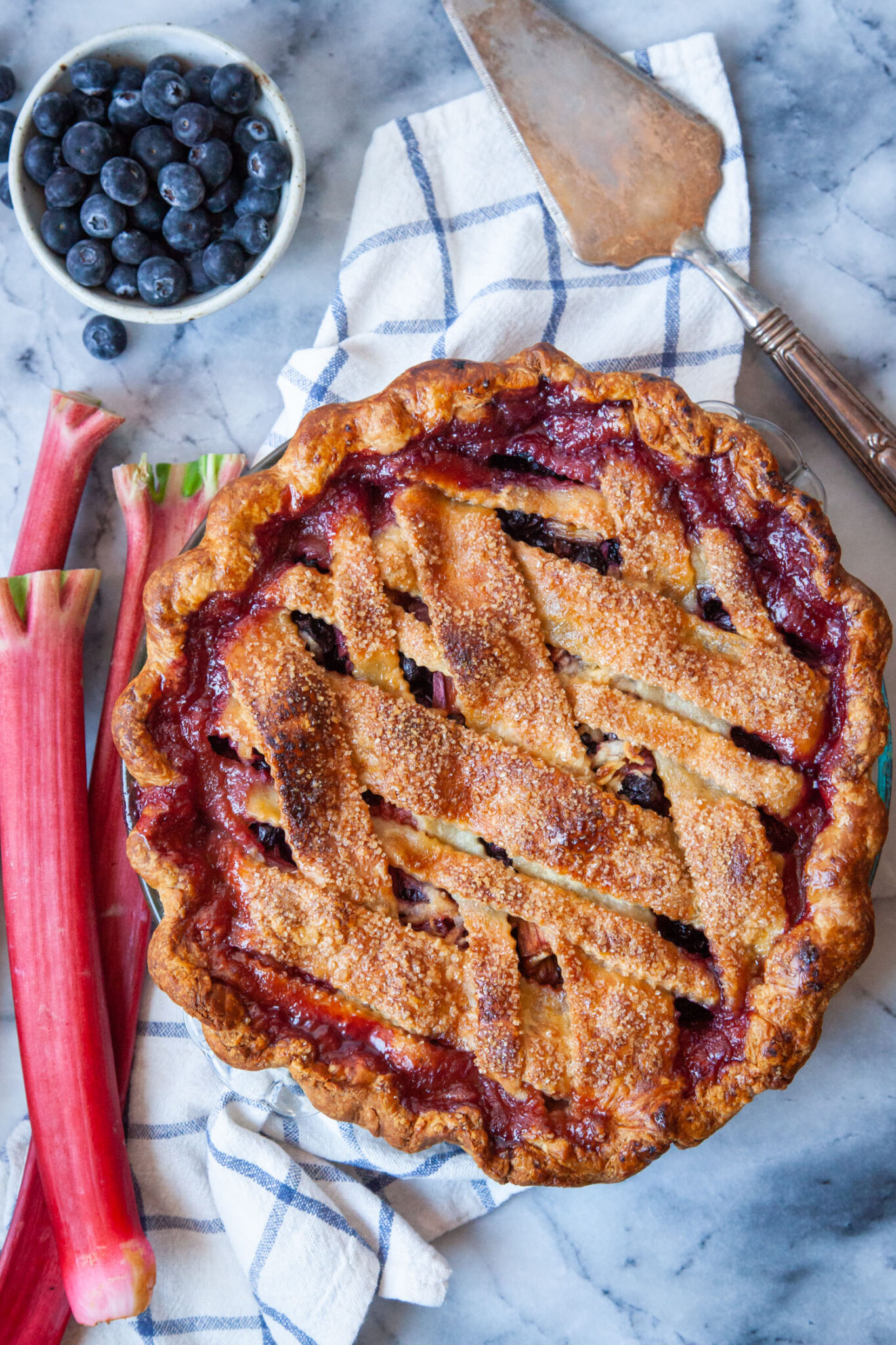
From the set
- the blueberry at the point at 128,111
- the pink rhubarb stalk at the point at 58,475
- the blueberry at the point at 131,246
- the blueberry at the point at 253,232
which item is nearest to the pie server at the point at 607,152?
the blueberry at the point at 253,232

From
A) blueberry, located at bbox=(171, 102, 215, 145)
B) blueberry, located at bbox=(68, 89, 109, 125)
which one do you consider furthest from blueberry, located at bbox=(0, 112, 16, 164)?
blueberry, located at bbox=(171, 102, 215, 145)

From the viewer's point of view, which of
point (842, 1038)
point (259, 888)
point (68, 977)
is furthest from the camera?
point (842, 1038)

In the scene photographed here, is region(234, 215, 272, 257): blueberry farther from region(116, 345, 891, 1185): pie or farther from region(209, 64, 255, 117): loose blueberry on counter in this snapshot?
region(116, 345, 891, 1185): pie

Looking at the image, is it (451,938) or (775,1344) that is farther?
(775,1344)

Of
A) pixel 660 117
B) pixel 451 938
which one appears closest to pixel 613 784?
pixel 451 938

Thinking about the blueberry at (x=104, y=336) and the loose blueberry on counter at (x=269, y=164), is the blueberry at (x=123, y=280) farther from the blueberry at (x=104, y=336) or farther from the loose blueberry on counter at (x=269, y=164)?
the loose blueberry on counter at (x=269, y=164)

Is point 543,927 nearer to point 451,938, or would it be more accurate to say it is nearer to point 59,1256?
point 451,938

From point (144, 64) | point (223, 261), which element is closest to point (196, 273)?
point (223, 261)
